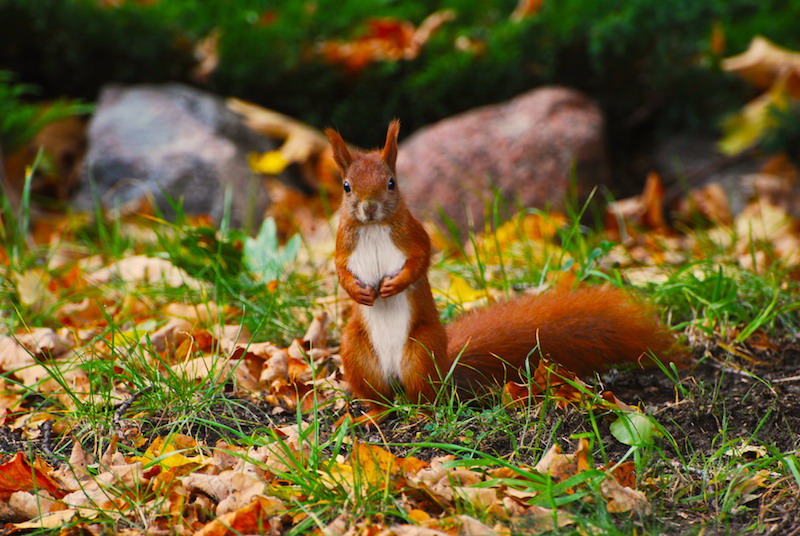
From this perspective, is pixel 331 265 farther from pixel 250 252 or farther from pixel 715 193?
pixel 715 193

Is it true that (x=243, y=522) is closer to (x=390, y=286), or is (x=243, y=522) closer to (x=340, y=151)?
(x=390, y=286)

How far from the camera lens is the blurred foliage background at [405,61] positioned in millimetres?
4930

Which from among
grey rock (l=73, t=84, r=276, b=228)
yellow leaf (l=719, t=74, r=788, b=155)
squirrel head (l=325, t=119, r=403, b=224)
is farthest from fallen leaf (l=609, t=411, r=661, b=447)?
yellow leaf (l=719, t=74, r=788, b=155)

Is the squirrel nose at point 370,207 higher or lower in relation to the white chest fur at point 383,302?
higher

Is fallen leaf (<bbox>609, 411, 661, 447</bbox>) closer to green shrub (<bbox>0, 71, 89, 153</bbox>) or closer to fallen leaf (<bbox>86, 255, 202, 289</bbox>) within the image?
fallen leaf (<bbox>86, 255, 202, 289</bbox>)

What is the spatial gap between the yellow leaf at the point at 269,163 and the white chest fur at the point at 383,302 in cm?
282

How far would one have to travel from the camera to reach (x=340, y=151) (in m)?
2.24

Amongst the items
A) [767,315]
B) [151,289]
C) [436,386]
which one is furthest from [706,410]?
[151,289]

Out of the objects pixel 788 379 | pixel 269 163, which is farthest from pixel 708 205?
pixel 269 163

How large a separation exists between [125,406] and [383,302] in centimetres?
71

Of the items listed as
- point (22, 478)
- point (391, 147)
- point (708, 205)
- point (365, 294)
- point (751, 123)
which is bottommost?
point (708, 205)

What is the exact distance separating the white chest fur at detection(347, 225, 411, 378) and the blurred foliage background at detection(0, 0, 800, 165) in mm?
2874

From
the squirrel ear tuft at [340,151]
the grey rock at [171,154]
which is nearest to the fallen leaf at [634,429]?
the squirrel ear tuft at [340,151]

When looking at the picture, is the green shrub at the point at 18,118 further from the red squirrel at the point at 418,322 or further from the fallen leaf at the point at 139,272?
the red squirrel at the point at 418,322
